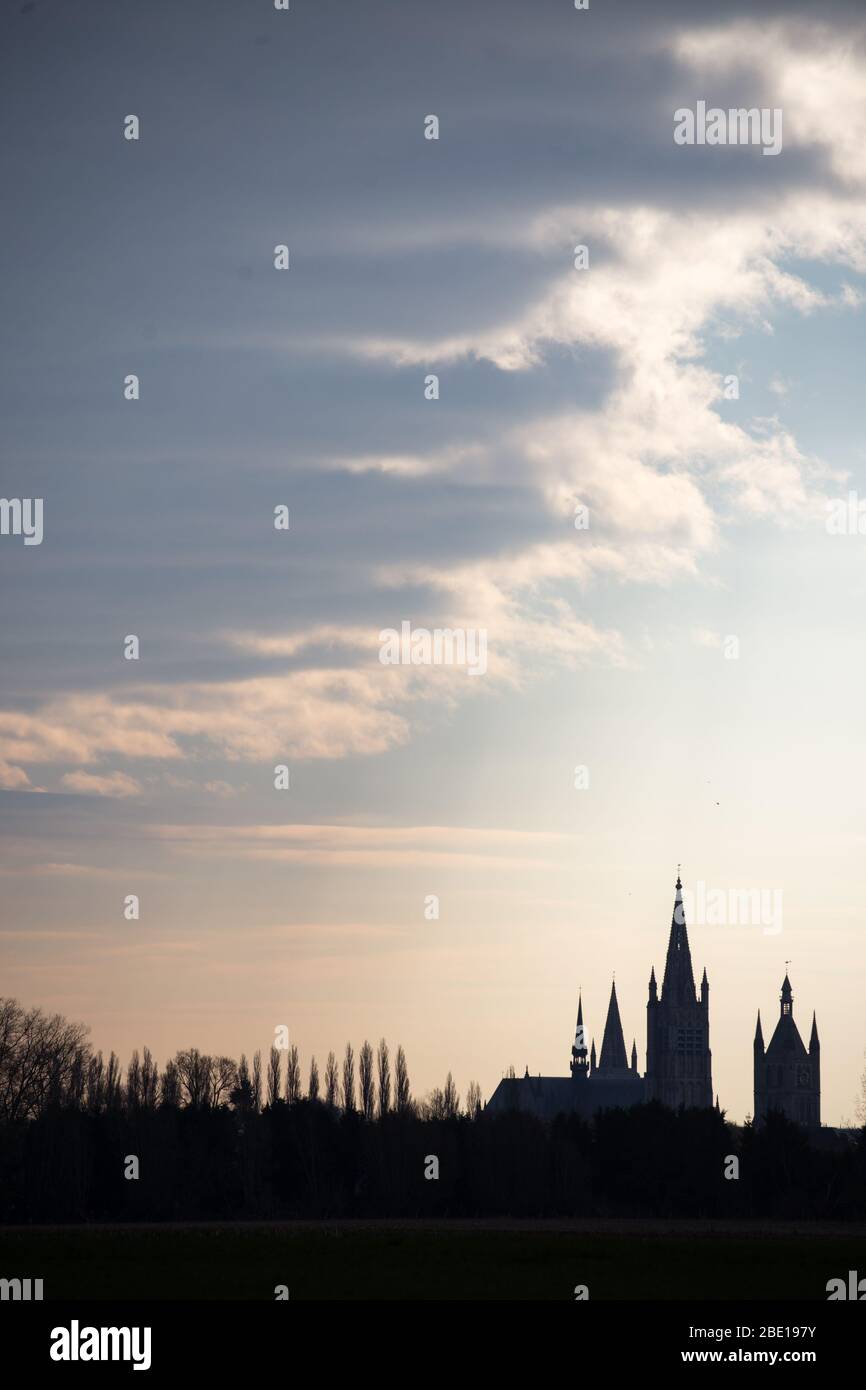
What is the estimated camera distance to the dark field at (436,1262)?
55656 mm

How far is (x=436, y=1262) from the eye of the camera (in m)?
66.4

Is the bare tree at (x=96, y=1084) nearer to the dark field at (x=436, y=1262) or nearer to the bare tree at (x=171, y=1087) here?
the bare tree at (x=171, y=1087)

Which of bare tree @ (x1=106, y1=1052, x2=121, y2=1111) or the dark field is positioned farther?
bare tree @ (x1=106, y1=1052, x2=121, y2=1111)

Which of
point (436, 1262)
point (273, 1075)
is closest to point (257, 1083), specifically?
point (273, 1075)

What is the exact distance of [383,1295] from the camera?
54.3 metres

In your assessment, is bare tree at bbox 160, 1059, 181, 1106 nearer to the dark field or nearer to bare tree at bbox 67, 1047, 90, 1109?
bare tree at bbox 67, 1047, 90, 1109

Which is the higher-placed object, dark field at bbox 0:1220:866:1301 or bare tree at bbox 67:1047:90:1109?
bare tree at bbox 67:1047:90:1109

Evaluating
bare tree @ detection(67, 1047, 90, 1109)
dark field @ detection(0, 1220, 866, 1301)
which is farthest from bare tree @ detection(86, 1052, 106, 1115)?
dark field @ detection(0, 1220, 866, 1301)

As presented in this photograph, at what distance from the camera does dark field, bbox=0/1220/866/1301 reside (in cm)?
5566

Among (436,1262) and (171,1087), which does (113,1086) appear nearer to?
(171,1087)

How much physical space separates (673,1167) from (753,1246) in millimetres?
40995

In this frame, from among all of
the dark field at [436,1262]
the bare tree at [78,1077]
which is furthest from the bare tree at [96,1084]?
the dark field at [436,1262]
